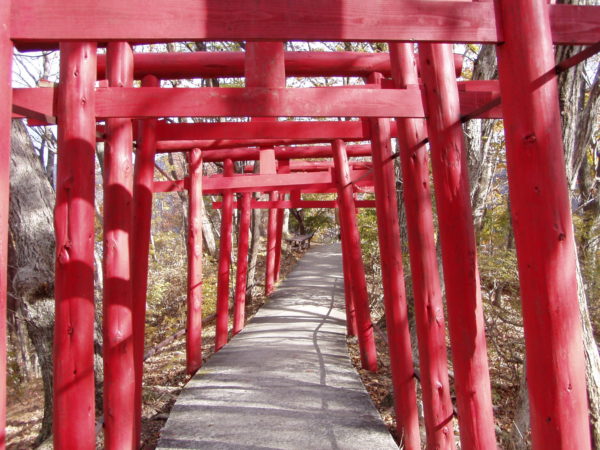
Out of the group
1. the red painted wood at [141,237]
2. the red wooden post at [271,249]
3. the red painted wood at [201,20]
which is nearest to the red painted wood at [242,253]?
the red wooden post at [271,249]

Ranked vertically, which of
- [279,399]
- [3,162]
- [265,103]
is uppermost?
[265,103]

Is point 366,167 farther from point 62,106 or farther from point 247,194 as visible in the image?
point 62,106

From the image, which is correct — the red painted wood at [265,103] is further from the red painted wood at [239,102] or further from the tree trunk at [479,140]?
the tree trunk at [479,140]

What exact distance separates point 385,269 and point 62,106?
10.4ft

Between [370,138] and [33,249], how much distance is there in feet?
11.5

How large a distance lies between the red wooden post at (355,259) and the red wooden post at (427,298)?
3.38m

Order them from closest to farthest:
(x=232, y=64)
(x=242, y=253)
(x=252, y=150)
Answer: (x=232, y=64) → (x=252, y=150) → (x=242, y=253)

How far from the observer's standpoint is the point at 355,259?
24.8ft

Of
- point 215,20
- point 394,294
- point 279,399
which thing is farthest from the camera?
point 279,399

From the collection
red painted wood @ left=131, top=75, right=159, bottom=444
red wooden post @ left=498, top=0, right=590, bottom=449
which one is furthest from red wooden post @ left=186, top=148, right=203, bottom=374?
red wooden post @ left=498, top=0, right=590, bottom=449

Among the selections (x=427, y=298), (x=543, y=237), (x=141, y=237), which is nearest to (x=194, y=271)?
(x=141, y=237)

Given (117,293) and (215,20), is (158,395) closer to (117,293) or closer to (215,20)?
(117,293)

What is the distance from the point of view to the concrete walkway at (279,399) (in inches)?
169

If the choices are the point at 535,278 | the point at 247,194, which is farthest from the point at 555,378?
the point at 247,194
